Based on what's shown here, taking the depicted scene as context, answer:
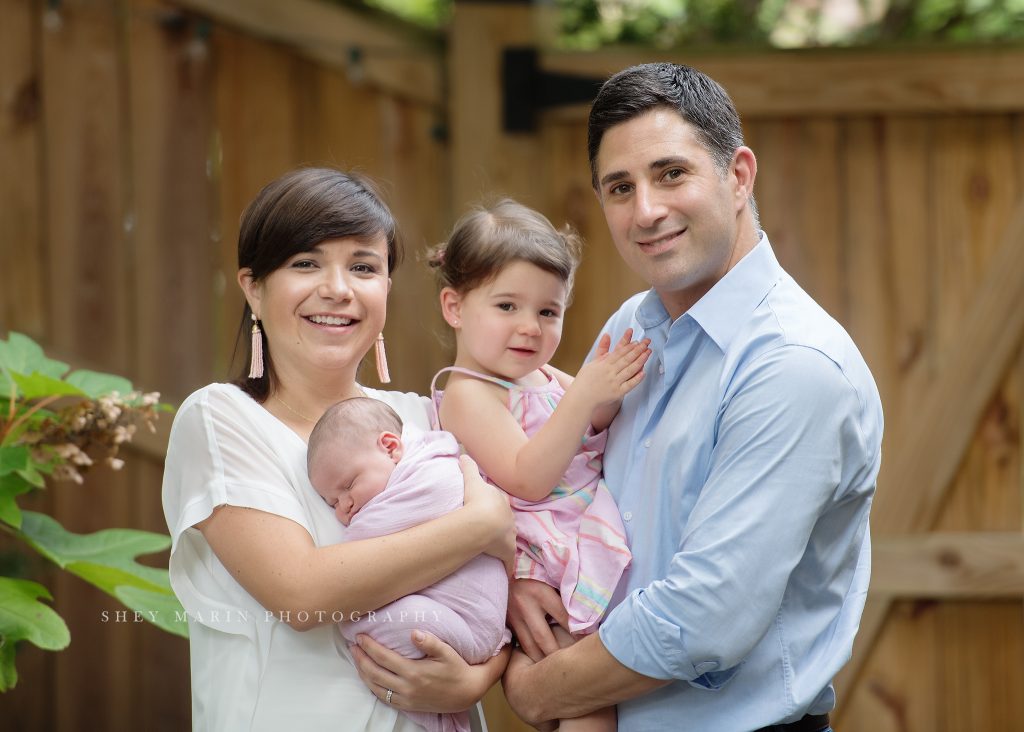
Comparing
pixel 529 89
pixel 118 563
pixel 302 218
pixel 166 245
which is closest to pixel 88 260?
pixel 166 245

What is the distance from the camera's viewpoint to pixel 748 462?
1637 mm

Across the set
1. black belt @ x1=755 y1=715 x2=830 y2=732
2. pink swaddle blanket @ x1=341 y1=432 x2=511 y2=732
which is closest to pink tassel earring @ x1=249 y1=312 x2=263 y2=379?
pink swaddle blanket @ x1=341 y1=432 x2=511 y2=732

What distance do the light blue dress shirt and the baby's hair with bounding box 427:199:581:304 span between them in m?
0.27

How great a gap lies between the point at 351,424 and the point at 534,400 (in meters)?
0.39

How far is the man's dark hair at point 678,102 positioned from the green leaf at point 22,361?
1158mm

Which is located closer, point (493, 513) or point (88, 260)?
point (493, 513)

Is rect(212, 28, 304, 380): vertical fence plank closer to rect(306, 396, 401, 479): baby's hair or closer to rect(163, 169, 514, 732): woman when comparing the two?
rect(163, 169, 514, 732): woman

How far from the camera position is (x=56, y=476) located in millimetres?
2234

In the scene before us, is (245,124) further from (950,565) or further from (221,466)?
(950,565)

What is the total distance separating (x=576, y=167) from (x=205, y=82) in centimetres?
119

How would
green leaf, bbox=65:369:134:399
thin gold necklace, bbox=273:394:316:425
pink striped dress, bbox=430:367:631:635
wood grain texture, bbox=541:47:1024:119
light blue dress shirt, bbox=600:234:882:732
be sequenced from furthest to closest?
1. wood grain texture, bbox=541:47:1024:119
2. green leaf, bbox=65:369:134:399
3. thin gold necklace, bbox=273:394:316:425
4. pink striped dress, bbox=430:367:631:635
5. light blue dress shirt, bbox=600:234:882:732

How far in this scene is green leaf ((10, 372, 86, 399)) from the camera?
2014mm

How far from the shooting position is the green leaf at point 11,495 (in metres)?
2.04

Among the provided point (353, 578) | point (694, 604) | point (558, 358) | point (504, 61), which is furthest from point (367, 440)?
point (504, 61)
